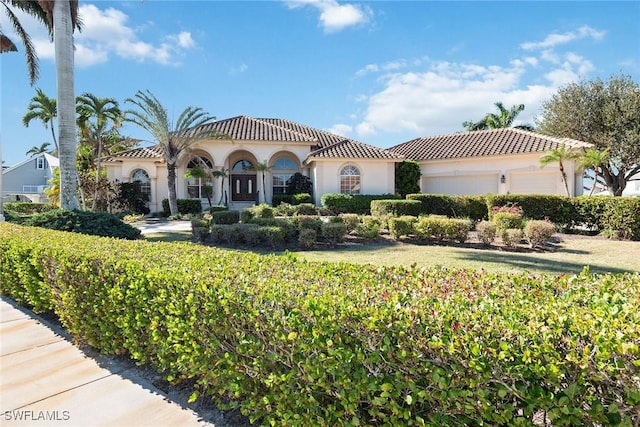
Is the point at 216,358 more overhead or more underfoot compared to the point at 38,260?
more underfoot

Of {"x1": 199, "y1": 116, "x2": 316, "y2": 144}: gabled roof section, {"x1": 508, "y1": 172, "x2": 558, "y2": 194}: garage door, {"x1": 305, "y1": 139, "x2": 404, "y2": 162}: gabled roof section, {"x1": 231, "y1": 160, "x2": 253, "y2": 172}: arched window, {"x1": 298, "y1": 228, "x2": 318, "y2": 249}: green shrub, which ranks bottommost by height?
{"x1": 298, "y1": 228, "x2": 318, "y2": 249}: green shrub

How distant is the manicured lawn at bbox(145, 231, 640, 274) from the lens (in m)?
8.95

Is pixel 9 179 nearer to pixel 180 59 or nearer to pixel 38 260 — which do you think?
pixel 180 59

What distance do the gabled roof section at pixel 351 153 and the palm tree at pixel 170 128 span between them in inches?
325

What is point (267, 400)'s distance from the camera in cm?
246

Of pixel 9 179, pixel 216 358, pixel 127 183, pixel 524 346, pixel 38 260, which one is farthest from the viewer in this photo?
pixel 9 179

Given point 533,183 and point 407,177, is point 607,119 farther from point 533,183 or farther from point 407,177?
point 407,177

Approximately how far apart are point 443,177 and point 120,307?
26.1m

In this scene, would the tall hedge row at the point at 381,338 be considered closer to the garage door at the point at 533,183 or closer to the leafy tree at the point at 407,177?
the garage door at the point at 533,183

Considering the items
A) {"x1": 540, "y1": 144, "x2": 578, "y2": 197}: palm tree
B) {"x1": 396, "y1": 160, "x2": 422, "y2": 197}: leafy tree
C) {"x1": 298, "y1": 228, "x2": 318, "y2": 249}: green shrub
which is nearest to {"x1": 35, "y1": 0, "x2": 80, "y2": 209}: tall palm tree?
{"x1": 298, "y1": 228, "x2": 318, "y2": 249}: green shrub

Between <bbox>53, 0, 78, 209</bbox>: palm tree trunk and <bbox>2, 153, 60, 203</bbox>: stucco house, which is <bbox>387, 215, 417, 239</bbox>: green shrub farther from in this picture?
<bbox>2, 153, 60, 203</bbox>: stucco house

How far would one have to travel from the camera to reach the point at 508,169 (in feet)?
79.4

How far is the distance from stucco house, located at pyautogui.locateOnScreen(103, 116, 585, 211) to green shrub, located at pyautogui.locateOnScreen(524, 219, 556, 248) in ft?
43.8

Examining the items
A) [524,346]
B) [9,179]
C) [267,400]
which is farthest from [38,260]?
[9,179]
